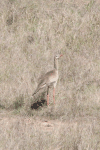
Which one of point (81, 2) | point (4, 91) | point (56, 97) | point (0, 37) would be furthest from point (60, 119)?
point (81, 2)

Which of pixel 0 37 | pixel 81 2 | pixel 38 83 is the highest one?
pixel 81 2

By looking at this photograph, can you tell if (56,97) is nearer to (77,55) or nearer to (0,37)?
(77,55)

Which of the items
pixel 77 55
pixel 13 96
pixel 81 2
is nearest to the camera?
pixel 13 96

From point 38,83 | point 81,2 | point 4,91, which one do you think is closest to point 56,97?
point 38,83

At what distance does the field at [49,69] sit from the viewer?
540cm

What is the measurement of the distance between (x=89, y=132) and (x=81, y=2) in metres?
5.93

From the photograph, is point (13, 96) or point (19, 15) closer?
point (13, 96)

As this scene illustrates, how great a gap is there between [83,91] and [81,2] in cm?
414

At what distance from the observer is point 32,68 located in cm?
802

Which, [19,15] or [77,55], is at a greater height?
[19,15]

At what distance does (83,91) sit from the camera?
7.29 metres

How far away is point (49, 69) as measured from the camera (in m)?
8.04

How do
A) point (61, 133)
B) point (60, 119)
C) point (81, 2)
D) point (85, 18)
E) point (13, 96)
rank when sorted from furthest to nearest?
point (81, 2) < point (85, 18) < point (13, 96) < point (60, 119) < point (61, 133)

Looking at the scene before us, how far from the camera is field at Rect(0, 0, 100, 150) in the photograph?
540cm
